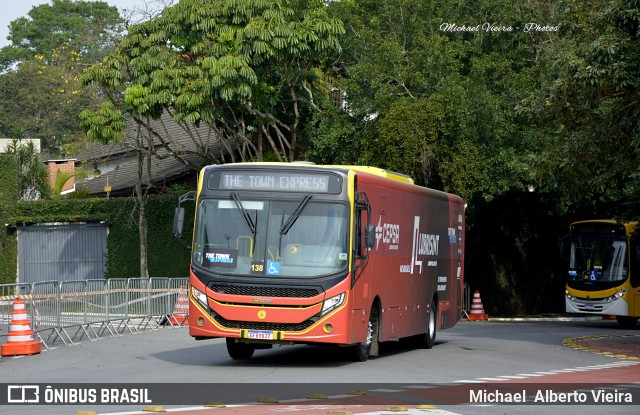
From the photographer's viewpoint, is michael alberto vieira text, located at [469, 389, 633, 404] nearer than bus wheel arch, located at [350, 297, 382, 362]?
Yes

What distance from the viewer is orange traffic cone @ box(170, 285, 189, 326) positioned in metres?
29.5

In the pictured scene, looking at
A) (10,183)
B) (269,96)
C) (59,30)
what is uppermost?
(59,30)

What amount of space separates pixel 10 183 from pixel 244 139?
1365 cm

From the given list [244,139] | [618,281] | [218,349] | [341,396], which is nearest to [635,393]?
[341,396]

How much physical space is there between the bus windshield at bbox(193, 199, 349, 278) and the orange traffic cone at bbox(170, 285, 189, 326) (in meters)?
12.4

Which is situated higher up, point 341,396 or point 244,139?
point 244,139

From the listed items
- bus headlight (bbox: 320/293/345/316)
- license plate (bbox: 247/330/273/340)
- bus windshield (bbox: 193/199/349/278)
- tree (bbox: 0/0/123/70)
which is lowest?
license plate (bbox: 247/330/273/340)

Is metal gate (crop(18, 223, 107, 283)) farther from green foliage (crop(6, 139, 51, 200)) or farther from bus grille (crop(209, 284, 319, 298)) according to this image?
bus grille (crop(209, 284, 319, 298))

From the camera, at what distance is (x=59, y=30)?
105 meters

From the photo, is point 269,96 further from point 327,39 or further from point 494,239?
point 494,239

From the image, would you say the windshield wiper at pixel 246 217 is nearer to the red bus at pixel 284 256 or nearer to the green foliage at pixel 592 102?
the red bus at pixel 284 256

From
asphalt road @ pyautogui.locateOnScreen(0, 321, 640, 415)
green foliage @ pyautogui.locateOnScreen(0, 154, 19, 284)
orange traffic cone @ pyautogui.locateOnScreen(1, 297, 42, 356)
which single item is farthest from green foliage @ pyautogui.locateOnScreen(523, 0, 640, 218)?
green foliage @ pyautogui.locateOnScreen(0, 154, 19, 284)

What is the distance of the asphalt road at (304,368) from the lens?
1347 cm

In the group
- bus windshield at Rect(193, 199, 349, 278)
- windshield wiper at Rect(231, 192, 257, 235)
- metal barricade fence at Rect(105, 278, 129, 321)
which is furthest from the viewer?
metal barricade fence at Rect(105, 278, 129, 321)
